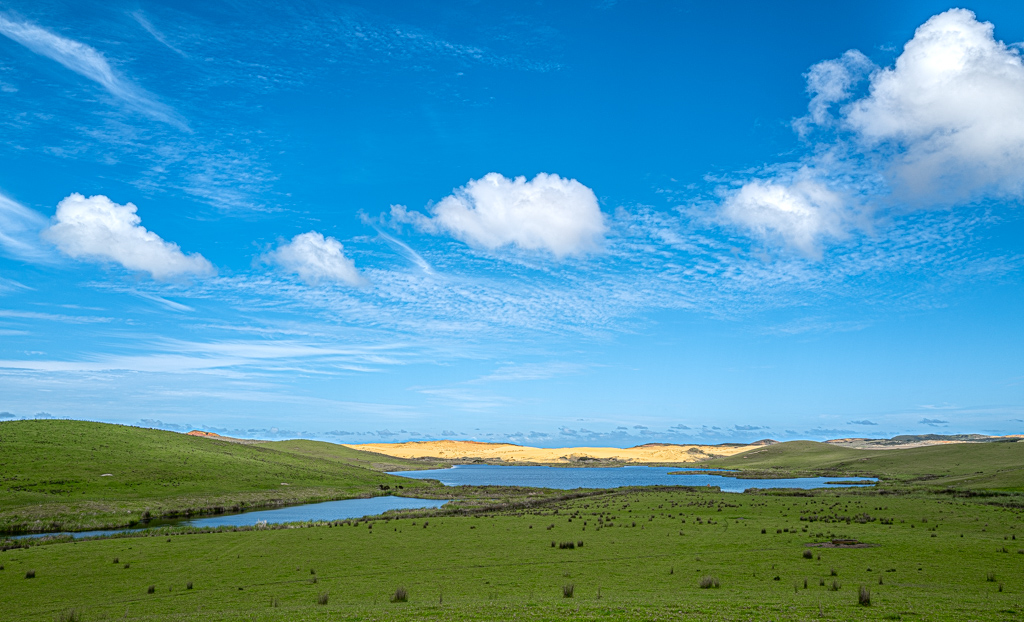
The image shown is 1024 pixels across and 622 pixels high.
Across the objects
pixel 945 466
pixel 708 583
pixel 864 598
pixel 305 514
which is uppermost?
pixel 864 598

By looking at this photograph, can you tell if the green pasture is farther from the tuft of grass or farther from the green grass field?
the tuft of grass

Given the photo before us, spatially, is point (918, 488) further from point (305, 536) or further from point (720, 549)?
point (305, 536)

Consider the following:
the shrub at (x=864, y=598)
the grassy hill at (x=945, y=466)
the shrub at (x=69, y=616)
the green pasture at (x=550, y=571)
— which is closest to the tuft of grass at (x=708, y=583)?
the green pasture at (x=550, y=571)

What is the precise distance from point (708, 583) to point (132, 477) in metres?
82.7

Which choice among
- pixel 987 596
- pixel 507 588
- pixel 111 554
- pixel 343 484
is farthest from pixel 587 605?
pixel 343 484

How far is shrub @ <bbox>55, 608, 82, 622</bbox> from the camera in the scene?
21.3 metres

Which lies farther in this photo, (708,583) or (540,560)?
Result: (540,560)

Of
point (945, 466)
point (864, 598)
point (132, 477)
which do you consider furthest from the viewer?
point (945, 466)

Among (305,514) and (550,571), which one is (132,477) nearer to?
(305,514)

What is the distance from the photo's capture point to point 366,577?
30.0 metres

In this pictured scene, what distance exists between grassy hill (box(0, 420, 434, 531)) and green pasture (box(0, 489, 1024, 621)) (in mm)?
22886

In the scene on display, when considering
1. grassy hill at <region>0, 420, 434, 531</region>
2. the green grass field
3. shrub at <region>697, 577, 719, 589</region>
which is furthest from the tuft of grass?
grassy hill at <region>0, 420, 434, 531</region>

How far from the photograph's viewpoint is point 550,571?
3034 cm

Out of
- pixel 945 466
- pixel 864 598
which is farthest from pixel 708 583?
pixel 945 466
